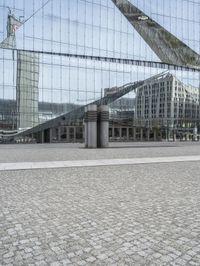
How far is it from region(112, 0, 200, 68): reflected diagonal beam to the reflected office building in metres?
0.17

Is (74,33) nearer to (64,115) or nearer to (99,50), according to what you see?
(99,50)

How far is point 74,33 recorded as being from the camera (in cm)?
5022

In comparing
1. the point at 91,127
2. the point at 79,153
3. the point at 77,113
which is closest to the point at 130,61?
the point at 77,113

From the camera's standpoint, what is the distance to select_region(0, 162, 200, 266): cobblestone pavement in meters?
4.13

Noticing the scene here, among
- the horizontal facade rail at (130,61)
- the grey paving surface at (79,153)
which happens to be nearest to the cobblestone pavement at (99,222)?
the grey paving surface at (79,153)

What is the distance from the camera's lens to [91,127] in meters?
31.5

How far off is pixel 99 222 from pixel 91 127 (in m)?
26.0

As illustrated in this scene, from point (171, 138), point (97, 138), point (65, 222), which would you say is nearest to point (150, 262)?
point (65, 222)

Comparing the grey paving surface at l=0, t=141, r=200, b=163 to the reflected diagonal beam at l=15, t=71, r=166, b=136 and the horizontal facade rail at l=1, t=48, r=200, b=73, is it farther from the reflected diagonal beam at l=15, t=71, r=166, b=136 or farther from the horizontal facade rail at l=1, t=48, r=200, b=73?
the horizontal facade rail at l=1, t=48, r=200, b=73

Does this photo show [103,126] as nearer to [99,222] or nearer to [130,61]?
[99,222]

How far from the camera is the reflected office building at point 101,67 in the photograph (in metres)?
45.9

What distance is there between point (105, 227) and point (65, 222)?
2.47 feet

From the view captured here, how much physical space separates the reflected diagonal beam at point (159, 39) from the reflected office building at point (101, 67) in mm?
166

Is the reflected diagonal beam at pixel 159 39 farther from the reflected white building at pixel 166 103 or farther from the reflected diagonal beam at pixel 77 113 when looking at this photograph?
the reflected diagonal beam at pixel 77 113
